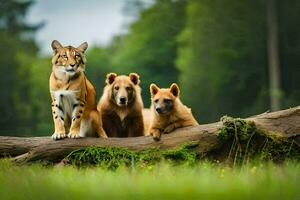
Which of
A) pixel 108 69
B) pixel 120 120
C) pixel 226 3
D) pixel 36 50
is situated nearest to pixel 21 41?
pixel 36 50

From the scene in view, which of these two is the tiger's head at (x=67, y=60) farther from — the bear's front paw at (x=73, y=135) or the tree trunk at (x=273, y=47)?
the tree trunk at (x=273, y=47)

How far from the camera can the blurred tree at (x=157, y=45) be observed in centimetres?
6436

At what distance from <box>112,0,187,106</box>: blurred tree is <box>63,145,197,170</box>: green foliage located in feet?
157

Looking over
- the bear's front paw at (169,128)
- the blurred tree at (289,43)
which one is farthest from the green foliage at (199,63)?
the bear's front paw at (169,128)

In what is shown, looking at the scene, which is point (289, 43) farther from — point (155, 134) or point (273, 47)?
point (155, 134)

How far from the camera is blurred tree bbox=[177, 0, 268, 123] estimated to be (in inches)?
2325

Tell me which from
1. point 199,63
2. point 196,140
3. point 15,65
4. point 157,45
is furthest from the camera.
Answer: point 157,45

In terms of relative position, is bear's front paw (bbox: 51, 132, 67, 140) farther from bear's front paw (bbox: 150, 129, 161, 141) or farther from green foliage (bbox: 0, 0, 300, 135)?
green foliage (bbox: 0, 0, 300, 135)

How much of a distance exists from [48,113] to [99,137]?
4324 centimetres

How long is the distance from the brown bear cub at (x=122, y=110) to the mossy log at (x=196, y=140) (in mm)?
1027

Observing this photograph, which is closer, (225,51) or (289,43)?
(289,43)

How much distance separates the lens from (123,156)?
49.7 feet

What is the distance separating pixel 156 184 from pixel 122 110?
542 centimetres

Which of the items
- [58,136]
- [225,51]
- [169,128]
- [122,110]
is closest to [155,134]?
[169,128]
